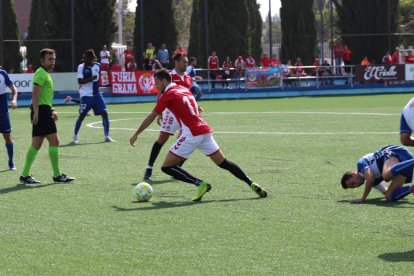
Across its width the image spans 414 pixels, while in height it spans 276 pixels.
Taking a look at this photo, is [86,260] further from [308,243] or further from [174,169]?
[174,169]

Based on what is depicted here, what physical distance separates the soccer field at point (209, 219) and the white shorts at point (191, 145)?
0.64m

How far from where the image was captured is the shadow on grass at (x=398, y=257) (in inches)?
316

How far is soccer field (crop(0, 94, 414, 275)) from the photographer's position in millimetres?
8070

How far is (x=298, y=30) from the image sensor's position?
56.7 metres

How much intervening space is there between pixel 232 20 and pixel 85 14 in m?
10.4

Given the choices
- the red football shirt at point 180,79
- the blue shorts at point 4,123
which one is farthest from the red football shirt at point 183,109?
the blue shorts at point 4,123

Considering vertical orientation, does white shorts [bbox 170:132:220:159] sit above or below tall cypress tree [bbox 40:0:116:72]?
below

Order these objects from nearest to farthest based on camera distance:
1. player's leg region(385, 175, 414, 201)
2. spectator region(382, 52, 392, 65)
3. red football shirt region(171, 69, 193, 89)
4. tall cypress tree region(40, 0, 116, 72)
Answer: player's leg region(385, 175, 414, 201)
red football shirt region(171, 69, 193, 89)
spectator region(382, 52, 392, 65)
tall cypress tree region(40, 0, 116, 72)

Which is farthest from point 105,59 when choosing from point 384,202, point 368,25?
point 384,202

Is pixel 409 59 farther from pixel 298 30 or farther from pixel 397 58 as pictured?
pixel 298 30

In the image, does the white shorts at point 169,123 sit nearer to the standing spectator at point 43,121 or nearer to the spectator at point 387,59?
the standing spectator at point 43,121

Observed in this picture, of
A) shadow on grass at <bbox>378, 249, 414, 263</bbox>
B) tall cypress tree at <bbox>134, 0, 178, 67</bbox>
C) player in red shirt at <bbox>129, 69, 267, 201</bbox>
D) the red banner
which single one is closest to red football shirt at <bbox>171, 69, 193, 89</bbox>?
player in red shirt at <bbox>129, 69, 267, 201</bbox>

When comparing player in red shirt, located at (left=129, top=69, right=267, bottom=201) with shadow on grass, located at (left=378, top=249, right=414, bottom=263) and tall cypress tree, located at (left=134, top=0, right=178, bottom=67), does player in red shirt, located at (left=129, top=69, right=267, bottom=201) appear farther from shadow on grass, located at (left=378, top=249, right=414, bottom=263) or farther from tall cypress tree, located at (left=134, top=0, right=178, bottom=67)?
tall cypress tree, located at (left=134, top=0, right=178, bottom=67)

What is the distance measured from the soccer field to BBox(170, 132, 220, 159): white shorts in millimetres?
639
